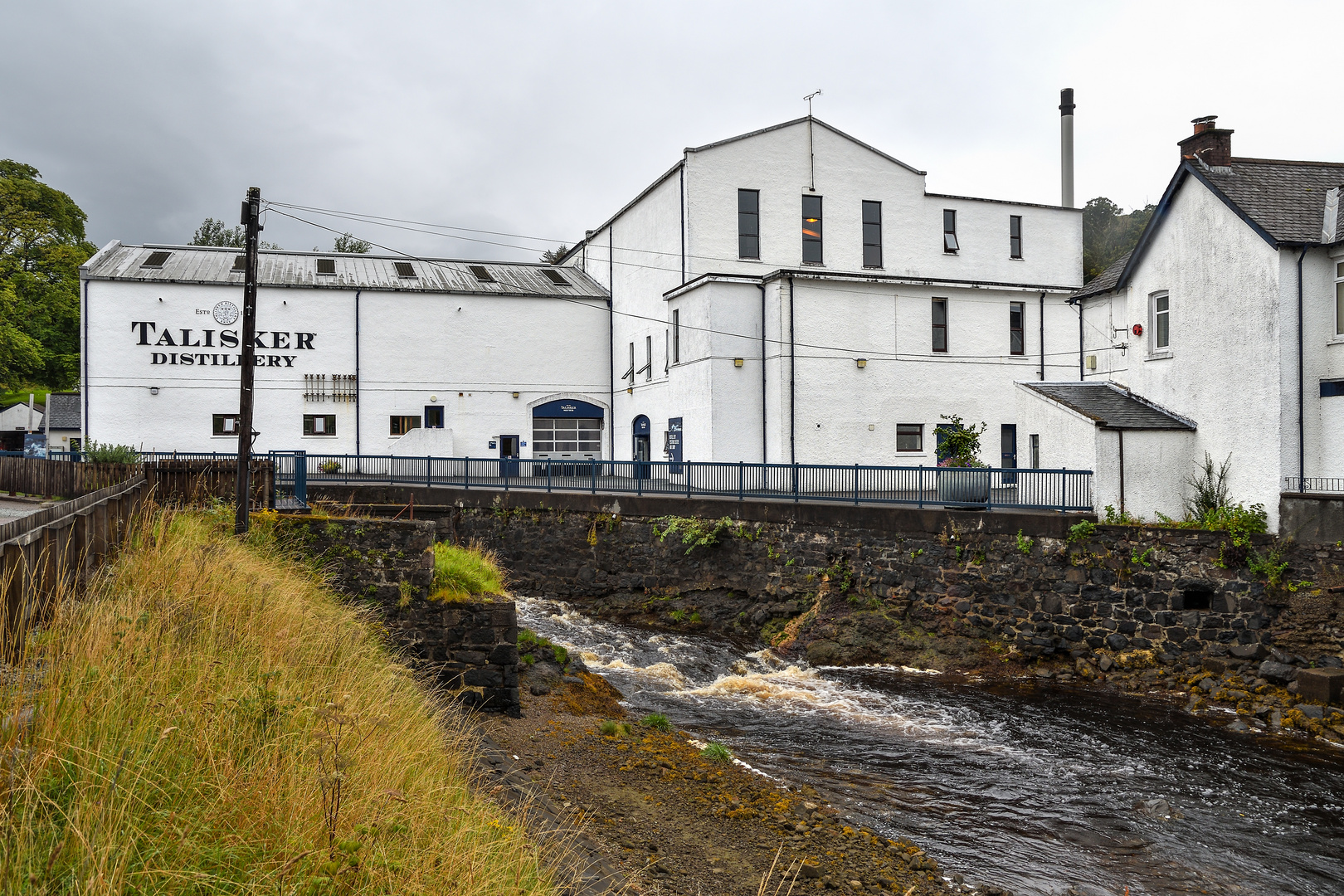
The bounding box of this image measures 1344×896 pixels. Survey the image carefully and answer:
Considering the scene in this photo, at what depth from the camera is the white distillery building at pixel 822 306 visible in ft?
86.3

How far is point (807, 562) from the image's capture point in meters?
18.9

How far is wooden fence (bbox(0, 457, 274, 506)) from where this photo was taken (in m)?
13.6

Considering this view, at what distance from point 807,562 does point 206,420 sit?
25.1 meters

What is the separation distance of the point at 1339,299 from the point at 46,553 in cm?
1901

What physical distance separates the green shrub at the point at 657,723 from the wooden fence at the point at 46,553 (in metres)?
6.57

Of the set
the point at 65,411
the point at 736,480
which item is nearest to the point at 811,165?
the point at 736,480

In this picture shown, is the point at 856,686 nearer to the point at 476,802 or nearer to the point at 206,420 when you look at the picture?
the point at 476,802

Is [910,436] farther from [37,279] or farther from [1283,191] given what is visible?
[37,279]

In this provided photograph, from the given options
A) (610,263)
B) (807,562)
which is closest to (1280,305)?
(807,562)

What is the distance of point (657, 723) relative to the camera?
11414mm

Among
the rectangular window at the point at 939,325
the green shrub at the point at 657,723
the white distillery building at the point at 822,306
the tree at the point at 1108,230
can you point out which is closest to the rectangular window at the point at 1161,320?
the white distillery building at the point at 822,306

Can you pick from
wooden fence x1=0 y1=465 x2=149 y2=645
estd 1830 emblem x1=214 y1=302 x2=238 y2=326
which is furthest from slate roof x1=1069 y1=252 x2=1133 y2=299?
estd 1830 emblem x1=214 y1=302 x2=238 y2=326

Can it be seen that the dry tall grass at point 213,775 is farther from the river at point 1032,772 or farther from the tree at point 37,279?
the tree at point 37,279

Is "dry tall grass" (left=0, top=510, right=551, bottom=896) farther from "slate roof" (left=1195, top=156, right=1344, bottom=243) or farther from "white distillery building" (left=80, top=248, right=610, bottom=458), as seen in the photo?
"white distillery building" (left=80, top=248, right=610, bottom=458)
